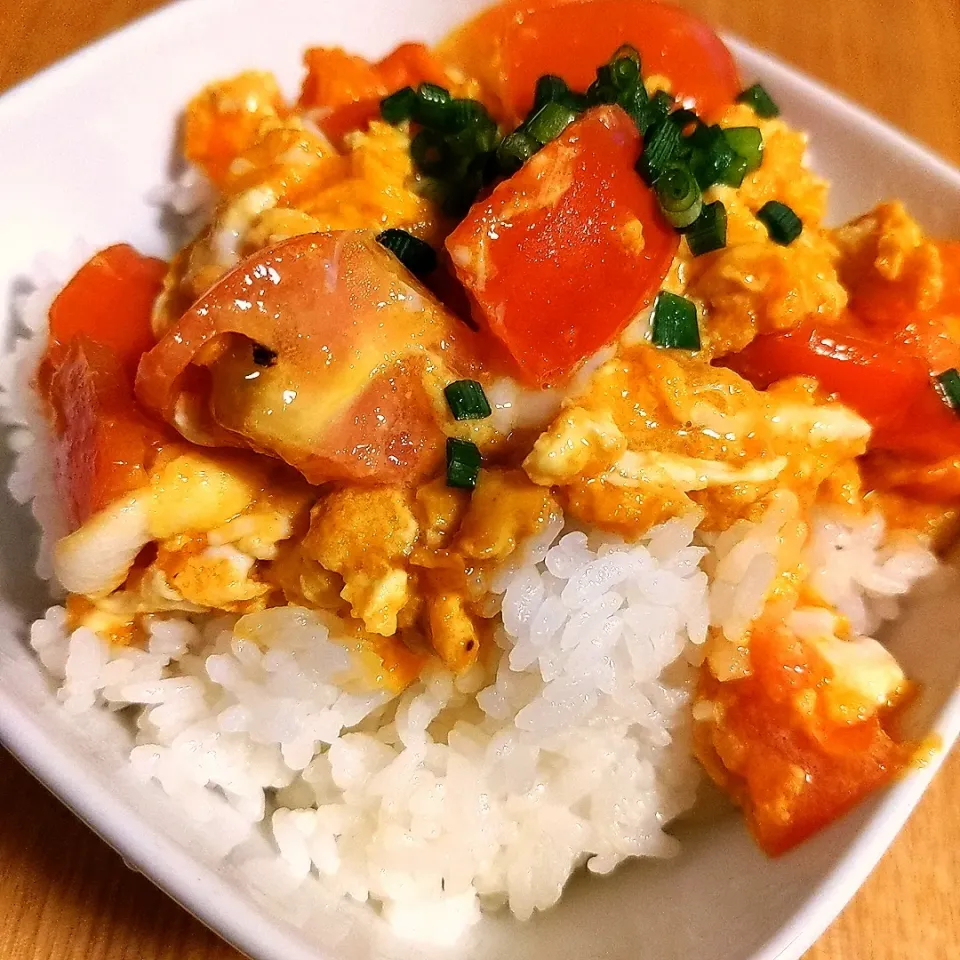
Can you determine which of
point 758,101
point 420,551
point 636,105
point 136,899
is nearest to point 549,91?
point 636,105

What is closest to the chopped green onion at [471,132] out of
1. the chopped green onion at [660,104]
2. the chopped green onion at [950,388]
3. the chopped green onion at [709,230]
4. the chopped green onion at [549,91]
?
the chopped green onion at [549,91]

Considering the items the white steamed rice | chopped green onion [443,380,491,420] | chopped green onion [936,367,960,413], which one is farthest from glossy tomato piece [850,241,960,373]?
chopped green onion [443,380,491,420]

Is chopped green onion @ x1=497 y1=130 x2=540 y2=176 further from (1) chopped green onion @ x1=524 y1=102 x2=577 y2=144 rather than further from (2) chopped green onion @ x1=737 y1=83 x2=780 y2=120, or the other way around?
(2) chopped green onion @ x1=737 y1=83 x2=780 y2=120

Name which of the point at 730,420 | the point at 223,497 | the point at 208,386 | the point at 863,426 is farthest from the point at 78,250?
the point at 863,426

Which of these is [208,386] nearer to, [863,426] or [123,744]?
[123,744]

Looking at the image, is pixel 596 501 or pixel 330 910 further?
pixel 596 501
